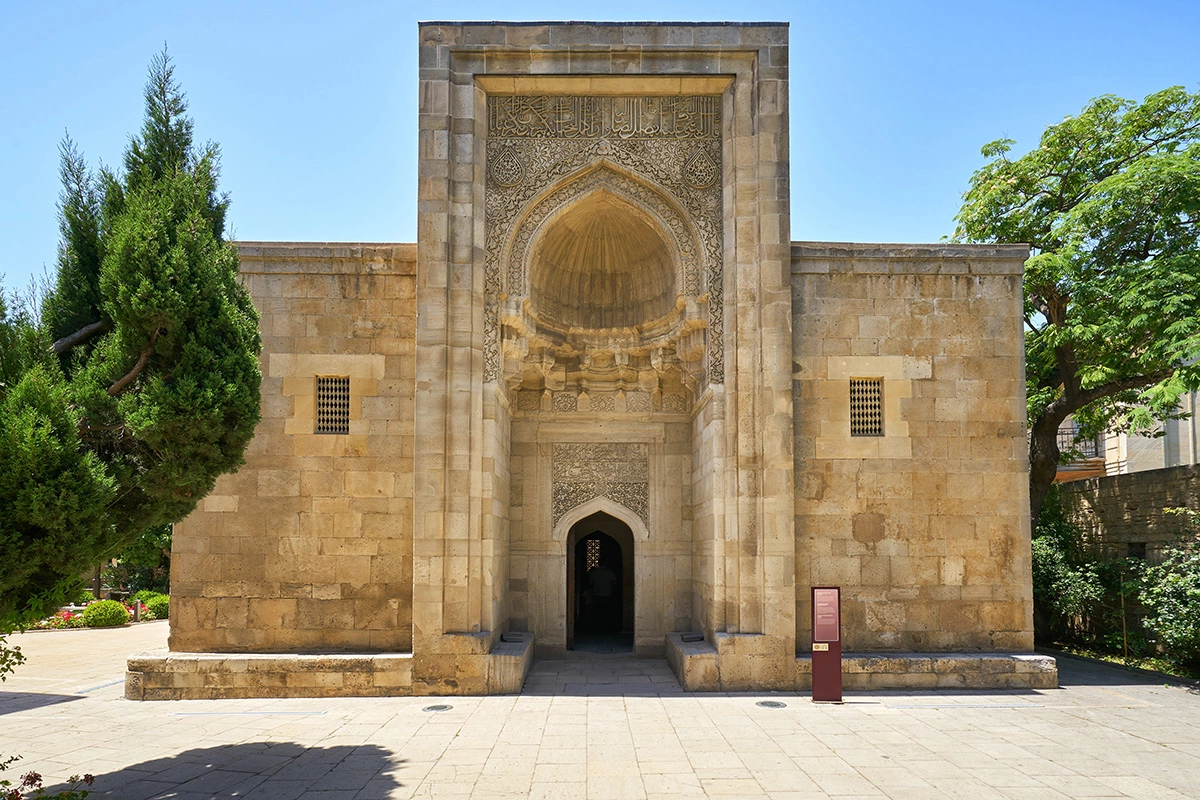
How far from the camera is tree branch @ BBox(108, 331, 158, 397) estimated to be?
19.5ft

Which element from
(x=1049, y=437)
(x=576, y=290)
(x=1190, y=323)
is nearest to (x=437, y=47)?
(x=576, y=290)

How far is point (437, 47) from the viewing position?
10.2m

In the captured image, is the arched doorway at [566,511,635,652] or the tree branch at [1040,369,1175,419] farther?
the arched doorway at [566,511,635,652]

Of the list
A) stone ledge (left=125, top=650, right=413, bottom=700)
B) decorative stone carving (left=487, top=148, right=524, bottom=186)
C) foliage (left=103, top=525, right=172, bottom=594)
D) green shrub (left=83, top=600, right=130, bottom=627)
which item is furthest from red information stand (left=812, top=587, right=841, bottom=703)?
foliage (left=103, top=525, right=172, bottom=594)

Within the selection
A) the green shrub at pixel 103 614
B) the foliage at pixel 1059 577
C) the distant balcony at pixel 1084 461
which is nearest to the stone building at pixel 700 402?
the foliage at pixel 1059 577

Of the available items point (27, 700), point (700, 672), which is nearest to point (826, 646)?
point (700, 672)

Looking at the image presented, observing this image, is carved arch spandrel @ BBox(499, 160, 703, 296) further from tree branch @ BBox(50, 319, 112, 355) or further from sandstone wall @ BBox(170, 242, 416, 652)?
tree branch @ BBox(50, 319, 112, 355)

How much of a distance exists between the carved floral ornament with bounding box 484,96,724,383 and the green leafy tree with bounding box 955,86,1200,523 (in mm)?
5624

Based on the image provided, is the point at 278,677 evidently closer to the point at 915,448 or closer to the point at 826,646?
the point at 826,646

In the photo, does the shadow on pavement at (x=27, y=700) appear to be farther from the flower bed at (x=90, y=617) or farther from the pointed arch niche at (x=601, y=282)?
the flower bed at (x=90, y=617)

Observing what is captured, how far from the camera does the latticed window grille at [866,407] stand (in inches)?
412

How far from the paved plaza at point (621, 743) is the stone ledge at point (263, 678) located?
225 mm

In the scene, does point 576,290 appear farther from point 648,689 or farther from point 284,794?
point 284,794

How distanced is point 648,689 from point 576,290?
558cm
